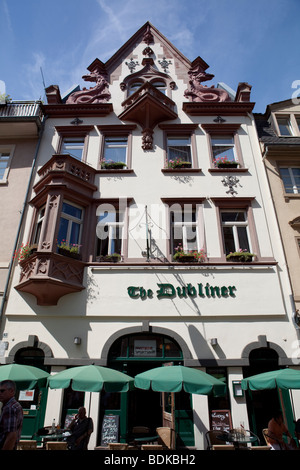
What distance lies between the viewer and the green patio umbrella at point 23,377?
23.7 ft

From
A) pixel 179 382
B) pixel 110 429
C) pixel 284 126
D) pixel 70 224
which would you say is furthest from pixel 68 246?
pixel 284 126

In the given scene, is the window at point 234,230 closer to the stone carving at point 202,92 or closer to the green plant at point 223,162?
the green plant at point 223,162

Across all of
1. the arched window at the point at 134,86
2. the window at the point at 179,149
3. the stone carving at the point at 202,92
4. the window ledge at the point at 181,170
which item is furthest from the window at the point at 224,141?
the arched window at the point at 134,86

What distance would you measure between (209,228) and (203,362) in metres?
4.97

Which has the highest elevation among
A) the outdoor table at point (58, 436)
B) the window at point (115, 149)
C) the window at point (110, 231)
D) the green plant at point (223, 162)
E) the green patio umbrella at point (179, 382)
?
the window at point (115, 149)

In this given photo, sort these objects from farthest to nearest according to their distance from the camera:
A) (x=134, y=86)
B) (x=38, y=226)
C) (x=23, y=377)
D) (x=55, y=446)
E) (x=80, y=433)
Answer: (x=134, y=86), (x=38, y=226), (x=23, y=377), (x=80, y=433), (x=55, y=446)

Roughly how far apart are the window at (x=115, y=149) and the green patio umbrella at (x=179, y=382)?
9.27 m

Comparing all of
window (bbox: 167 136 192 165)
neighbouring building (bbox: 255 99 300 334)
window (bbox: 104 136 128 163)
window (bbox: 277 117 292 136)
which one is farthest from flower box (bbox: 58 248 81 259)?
window (bbox: 277 117 292 136)

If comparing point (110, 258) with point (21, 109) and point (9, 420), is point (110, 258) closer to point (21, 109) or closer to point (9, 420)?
point (9, 420)

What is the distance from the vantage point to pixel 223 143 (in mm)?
13812

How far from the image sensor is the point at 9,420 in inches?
156

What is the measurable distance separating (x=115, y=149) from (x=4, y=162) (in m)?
5.24

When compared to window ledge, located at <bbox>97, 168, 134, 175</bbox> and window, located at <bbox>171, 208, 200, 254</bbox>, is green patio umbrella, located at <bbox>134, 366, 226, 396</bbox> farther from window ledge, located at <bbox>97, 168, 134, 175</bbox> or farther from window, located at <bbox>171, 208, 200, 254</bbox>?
window ledge, located at <bbox>97, 168, 134, 175</bbox>
